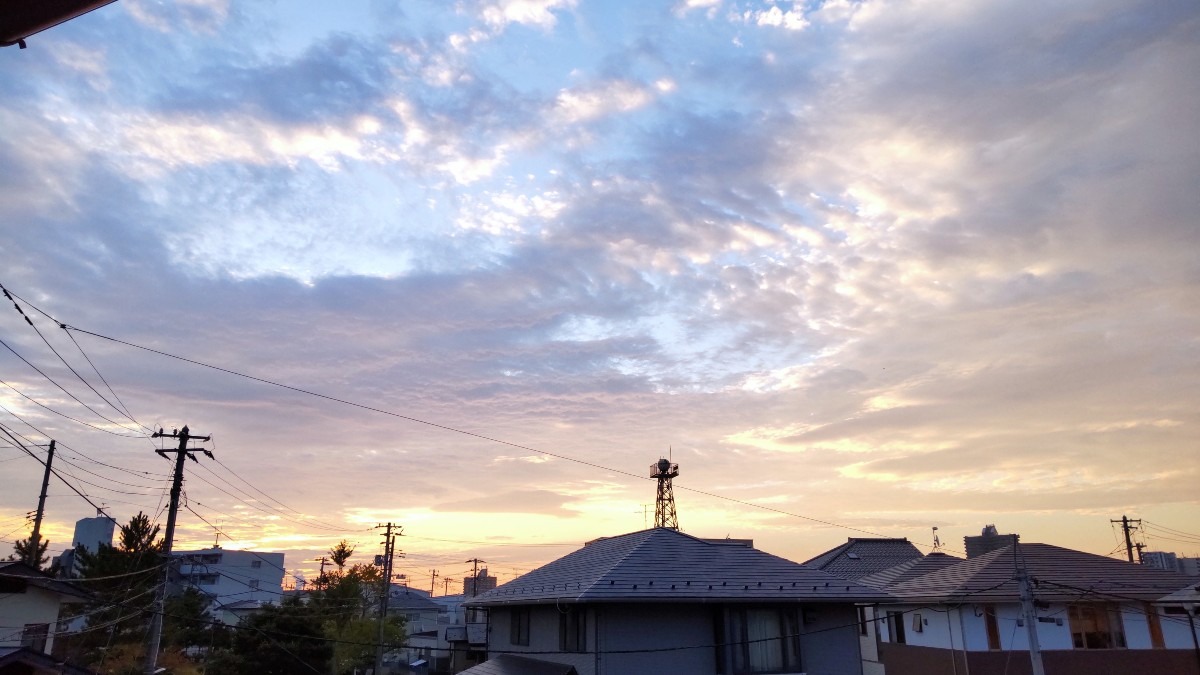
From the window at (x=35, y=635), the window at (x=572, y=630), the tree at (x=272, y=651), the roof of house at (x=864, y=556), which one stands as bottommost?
the tree at (x=272, y=651)

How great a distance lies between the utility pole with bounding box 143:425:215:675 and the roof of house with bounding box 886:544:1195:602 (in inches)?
1113

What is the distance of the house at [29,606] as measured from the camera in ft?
92.6

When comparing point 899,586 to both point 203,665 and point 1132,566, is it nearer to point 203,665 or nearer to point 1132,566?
point 1132,566

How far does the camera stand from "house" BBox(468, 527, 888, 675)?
66.3 feet

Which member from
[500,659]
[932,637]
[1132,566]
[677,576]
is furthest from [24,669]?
[1132,566]

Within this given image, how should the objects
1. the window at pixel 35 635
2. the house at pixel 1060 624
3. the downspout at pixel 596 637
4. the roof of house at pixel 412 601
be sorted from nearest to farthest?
the downspout at pixel 596 637
the house at pixel 1060 624
the window at pixel 35 635
the roof of house at pixel 412 601

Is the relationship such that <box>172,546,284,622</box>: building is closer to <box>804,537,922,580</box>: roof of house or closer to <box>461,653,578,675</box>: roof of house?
<box>804,537,922,580</box>: roof of house

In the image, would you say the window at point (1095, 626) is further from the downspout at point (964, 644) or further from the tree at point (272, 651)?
the tree at point (272, 651)

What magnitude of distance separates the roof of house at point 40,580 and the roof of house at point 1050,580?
33765 millimetres

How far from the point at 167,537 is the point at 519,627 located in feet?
41.0

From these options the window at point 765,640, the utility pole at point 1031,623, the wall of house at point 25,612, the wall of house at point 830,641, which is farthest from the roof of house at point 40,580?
the utility pole at point 1031,623

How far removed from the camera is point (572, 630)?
71.2 ft

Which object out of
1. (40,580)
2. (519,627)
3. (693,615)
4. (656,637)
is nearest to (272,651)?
(40,580)

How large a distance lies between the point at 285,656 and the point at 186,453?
23.2 m
